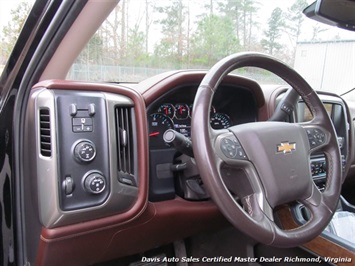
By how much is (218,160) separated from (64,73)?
64 centimetres

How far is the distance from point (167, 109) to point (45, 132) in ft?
1.88

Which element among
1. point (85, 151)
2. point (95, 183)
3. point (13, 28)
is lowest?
point (95, 183)

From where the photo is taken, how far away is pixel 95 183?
1035 mm

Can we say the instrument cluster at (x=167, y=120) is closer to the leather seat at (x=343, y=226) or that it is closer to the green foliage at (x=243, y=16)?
the green foliage at (x=243, y=16)

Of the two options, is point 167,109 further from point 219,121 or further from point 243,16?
point 243,16

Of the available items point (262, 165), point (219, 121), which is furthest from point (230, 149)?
point (219, 121)

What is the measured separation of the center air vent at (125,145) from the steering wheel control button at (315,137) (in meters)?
0.65

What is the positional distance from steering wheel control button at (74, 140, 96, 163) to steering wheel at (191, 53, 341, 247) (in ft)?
1.14

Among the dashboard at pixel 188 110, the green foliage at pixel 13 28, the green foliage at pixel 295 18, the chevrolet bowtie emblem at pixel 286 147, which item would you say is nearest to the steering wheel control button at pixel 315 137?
the chevrolet bowtie emblem at pixel 286 147

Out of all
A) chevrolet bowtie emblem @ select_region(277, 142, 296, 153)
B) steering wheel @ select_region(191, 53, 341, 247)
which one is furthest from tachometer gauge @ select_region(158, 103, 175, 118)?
chevrolet bowtie emblem @ select_region(277, 142, 296, 153)

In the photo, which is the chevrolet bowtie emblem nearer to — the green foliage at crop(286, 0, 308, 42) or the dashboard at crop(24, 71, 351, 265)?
the dashboard at crop(24, 71, 351, 265)

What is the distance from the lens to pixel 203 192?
1.41 m

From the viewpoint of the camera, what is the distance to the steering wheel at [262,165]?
0.88m

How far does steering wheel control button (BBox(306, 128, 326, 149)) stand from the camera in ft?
3.82
